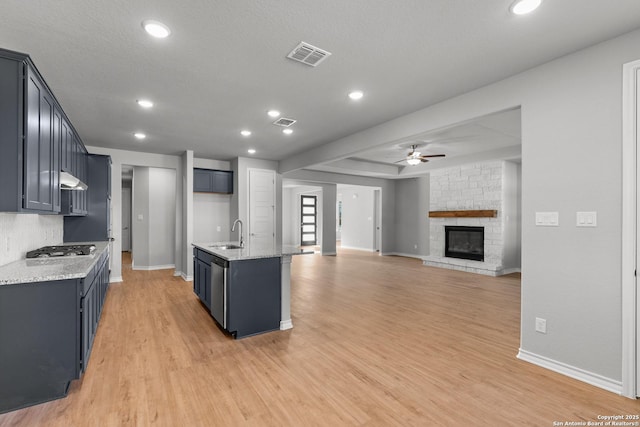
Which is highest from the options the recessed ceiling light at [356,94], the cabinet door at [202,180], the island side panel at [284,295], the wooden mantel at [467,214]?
the recessed ceiling light at [356,94]

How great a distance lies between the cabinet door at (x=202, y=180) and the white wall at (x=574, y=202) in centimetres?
593

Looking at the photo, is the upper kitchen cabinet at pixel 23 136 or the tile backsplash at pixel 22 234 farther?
the tile backsplash at pixel 22 234

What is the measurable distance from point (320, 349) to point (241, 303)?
988 millimetres

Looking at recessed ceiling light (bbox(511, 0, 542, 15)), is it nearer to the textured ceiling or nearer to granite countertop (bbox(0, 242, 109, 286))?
the textured ceiling

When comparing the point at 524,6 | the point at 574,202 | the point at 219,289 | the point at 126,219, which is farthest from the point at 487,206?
the point at 126,219

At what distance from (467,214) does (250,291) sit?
240 inches

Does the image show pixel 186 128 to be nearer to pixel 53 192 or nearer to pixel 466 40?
pixel 53 192

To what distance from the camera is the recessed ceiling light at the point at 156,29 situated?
7.19ft

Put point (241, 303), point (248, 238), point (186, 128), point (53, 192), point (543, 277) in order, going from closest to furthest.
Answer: point (543, 277), point (53, 192), point (241, 303), point (186, 128), point (248, 238)

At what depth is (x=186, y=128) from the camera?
486 cm

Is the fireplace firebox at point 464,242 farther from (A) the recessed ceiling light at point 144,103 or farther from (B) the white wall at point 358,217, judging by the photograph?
(A) the recessed ceiling light at point 144,103

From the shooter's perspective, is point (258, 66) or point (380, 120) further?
point (380, 120)

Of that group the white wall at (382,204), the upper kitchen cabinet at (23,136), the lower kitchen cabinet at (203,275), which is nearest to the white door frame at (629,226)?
the lower kitchen cabinet at (203,275)

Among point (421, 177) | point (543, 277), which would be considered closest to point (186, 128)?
point (543, 277)
